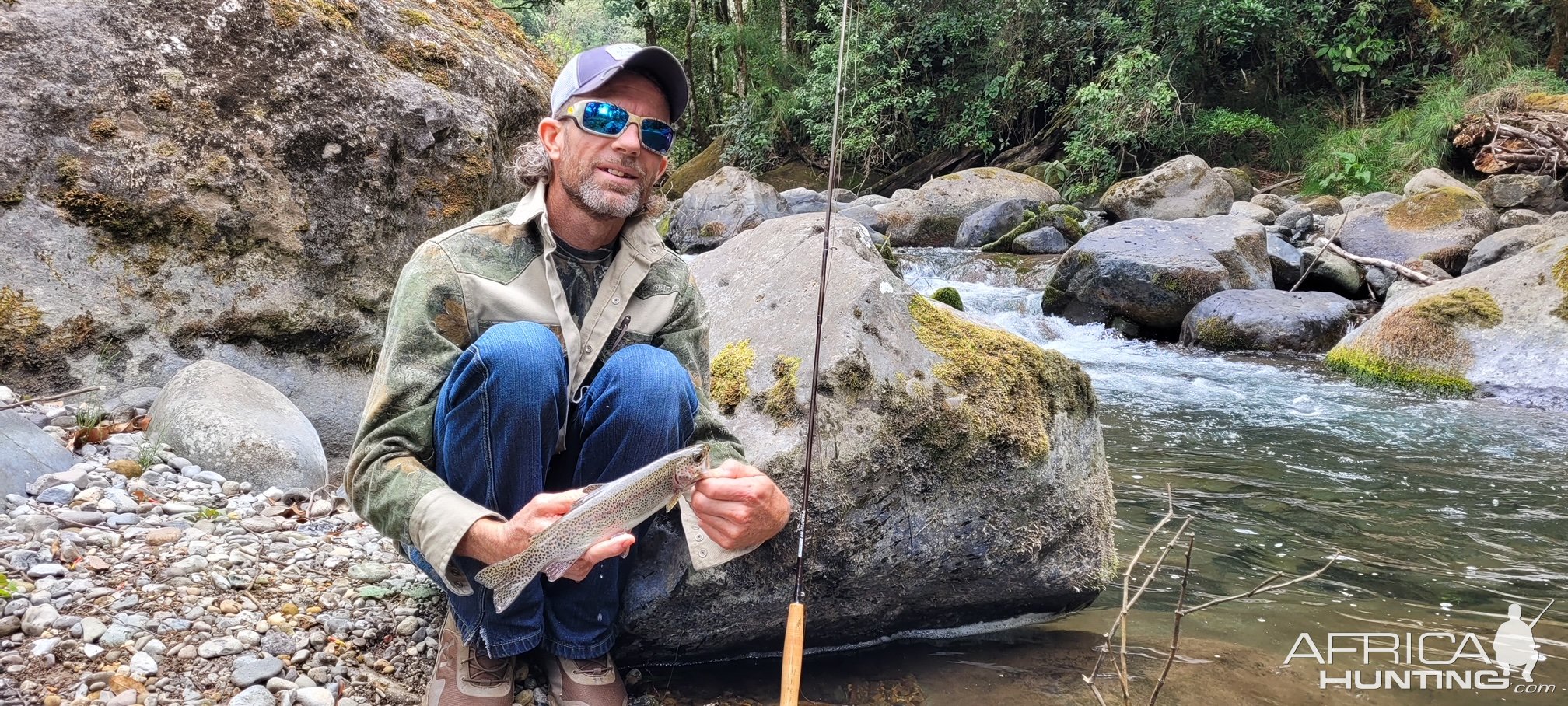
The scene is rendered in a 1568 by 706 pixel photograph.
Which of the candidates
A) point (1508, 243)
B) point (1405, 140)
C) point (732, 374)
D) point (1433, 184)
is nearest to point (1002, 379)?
point (732, 374)

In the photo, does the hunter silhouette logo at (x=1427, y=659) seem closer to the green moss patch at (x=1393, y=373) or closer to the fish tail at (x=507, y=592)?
the fish tail at (x=507, y=592)

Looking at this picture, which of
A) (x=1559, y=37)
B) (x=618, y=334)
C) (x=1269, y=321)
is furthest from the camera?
(x=1559, y=37)

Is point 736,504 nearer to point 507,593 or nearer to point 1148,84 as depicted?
point 507,593

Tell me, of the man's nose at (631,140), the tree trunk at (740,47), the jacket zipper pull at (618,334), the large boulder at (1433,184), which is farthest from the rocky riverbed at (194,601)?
the tree trunk at (740,47)

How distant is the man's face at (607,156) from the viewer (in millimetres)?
2475

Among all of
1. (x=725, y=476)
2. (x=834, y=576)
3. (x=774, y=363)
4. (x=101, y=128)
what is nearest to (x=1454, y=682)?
(x=834, y=576)

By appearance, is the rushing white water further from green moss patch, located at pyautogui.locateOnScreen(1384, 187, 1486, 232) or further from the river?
green moss patch, located at pyautogui.locateOnScreen(1384, 187, 1486, 232)

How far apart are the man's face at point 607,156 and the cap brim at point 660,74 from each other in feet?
0.08

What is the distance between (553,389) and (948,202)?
15.3 meters

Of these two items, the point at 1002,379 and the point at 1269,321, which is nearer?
the point at 1002,379

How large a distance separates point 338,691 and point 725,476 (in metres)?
1.19

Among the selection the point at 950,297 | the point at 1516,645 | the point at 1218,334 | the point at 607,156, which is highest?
the point at 607,156

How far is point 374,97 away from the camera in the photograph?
4941 mm

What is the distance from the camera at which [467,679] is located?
8.21 ft
